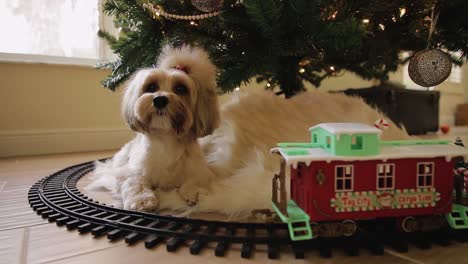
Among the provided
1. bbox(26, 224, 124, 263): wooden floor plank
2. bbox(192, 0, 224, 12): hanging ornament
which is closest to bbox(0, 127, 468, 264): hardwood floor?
bbox(26, 224, 124, 263): wooden floor plank

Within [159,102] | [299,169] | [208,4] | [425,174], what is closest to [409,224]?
[425,174]

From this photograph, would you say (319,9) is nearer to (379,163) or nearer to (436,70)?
(436,70)

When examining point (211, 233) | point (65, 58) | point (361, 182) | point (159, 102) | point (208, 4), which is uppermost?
point (208, 4)

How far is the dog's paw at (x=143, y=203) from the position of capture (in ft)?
2.84

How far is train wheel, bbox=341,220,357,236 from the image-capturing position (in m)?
0.59

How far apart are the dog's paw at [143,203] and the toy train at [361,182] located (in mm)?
402

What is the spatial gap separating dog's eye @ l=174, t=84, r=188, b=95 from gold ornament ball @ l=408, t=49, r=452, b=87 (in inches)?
25.7

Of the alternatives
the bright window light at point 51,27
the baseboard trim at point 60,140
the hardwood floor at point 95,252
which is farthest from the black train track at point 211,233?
the bright window light at point 51,27

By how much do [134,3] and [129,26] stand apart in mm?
202

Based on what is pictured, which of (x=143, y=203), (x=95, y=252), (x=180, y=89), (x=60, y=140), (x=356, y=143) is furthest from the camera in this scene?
(x=60, y=140)

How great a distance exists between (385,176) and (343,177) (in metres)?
0.07

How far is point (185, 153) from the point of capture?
1015 mm

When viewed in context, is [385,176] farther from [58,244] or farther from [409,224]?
[58,244]

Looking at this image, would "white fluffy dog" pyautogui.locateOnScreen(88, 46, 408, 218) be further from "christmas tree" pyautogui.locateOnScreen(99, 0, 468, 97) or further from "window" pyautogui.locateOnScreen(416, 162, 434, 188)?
"window" pyautogui.locateOnScreen(416, 162, 434, 188)
